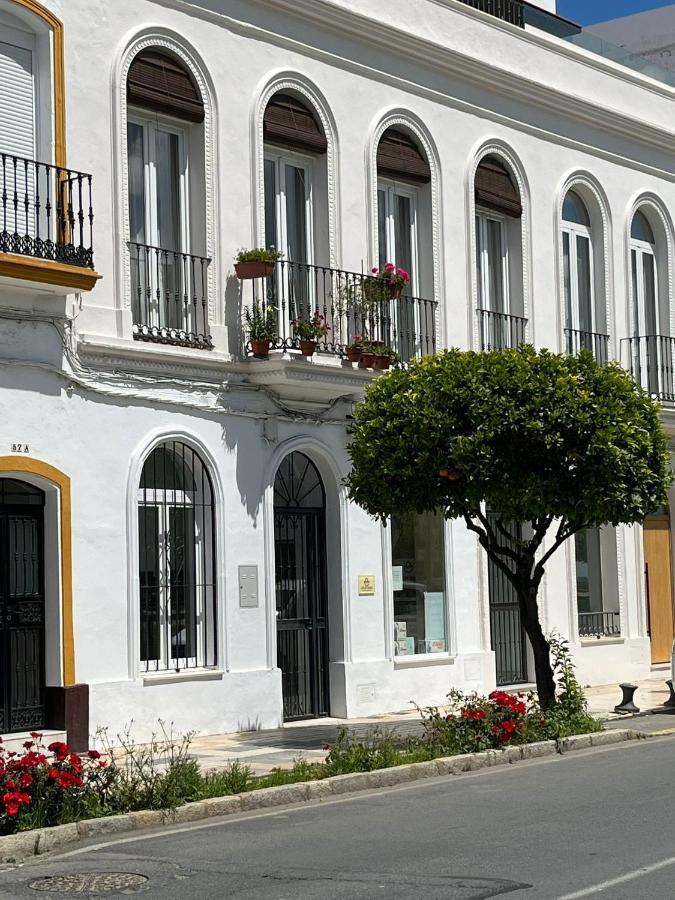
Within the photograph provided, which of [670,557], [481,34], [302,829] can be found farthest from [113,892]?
[670,557]

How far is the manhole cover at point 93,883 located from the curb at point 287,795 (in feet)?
2.86

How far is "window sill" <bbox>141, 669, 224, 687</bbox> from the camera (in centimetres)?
1564

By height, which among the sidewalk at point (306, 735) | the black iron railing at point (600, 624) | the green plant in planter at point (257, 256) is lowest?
the sidewalk at point (306, 735)

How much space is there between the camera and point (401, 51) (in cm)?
1980

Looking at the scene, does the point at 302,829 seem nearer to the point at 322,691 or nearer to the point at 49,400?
the point at 49,400

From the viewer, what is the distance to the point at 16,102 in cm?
1510

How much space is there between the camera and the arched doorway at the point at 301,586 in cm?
1794

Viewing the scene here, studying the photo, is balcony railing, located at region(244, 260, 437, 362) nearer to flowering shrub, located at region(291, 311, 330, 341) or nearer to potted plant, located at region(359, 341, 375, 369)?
flowering shrub, located at region(291, 311, 330, 341)

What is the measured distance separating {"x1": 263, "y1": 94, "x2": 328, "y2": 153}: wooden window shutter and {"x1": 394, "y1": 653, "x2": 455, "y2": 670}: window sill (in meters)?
6.57

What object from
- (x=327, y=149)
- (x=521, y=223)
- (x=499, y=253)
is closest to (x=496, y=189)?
(x=521, y=223)

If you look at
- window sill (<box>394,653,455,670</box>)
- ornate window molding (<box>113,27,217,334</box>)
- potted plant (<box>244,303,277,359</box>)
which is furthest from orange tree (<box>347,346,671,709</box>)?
window sill (<box>394,653,455,670</box>)

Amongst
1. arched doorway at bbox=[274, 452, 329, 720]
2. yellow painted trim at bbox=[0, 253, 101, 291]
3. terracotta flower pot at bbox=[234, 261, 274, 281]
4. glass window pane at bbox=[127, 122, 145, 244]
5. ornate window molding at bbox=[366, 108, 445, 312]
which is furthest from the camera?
ornate window molding at bbox=[366, 108, 445, 312]

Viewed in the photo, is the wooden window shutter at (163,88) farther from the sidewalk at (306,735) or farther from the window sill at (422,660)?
the window sill at (422,660)

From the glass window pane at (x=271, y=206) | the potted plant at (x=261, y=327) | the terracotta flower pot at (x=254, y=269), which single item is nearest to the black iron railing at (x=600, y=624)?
the potted plant at (x=261, y=327)
